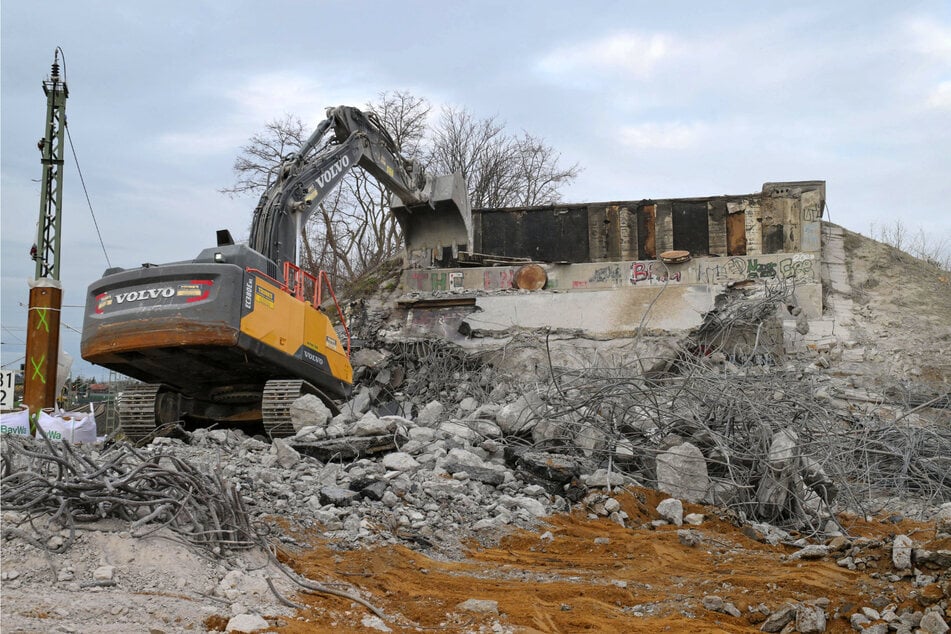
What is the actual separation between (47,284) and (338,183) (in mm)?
4213

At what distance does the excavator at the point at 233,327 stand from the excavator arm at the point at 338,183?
0.02 metres

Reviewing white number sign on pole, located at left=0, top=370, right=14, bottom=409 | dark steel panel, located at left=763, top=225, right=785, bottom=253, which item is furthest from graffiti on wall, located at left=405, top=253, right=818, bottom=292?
white number sign on pole, located at left=0, top=370, right=14, bottom=409

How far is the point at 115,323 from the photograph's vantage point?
826cm

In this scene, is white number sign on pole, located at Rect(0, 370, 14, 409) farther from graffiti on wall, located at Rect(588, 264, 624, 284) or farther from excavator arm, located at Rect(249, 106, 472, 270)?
graffiti on wall, located at Rect(588, 264, 624, 284)

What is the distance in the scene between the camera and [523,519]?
585 cm

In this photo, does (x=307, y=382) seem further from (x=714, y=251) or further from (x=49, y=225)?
(x=714, y=251)

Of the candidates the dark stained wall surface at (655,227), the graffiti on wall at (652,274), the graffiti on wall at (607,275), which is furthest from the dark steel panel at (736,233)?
the graffiti on wall at (607,275)

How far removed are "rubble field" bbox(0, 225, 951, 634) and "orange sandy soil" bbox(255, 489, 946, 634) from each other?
0.7 inches

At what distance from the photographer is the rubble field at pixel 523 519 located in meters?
3.53

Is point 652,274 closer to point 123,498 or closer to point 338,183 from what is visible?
point 338,183

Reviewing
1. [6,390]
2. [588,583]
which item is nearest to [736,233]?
[6,390]

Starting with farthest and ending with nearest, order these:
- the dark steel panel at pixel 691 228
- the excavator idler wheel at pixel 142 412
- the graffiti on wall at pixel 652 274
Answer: the dark steel panel at pixel 691 228
the graffiti on wall at pixel 652 274
the excavator idler wheel at pixel 142 412

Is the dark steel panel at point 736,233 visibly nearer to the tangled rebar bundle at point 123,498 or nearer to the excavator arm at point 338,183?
the excavator arm at point 338,183

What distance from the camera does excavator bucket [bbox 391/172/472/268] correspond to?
1438 centimetres
